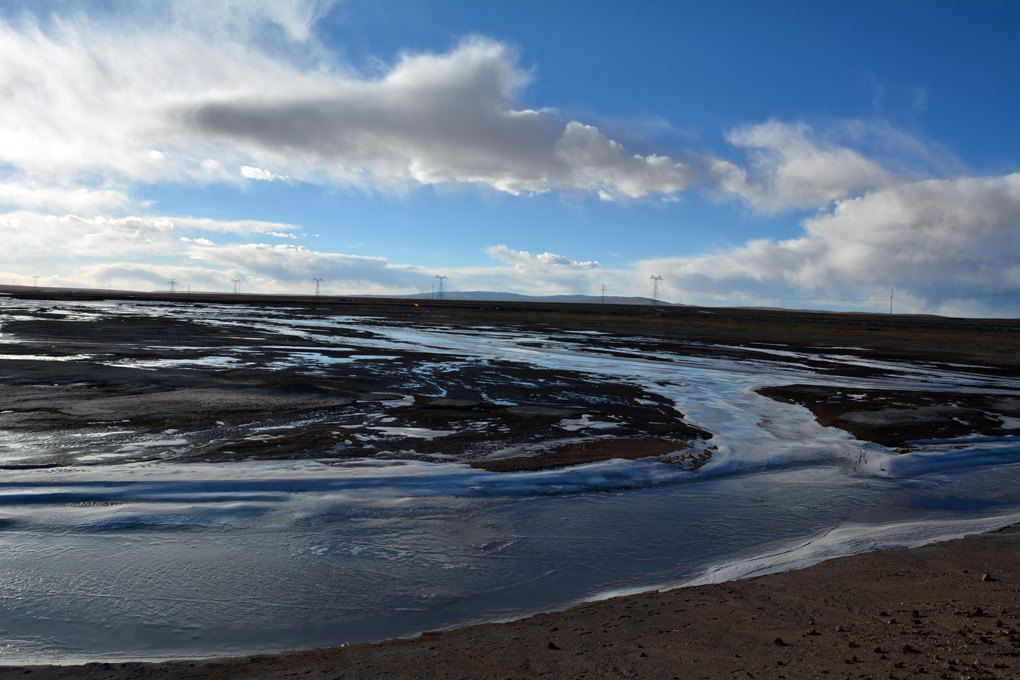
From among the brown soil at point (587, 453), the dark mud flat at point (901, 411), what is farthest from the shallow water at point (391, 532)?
the dark mud flat at point (901, 411)

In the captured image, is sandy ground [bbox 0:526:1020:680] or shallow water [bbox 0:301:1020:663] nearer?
sandy ground [bbox 0:526:1020:680]

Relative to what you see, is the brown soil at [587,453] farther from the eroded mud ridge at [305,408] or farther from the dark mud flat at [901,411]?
the dark mud flat at [901,411]

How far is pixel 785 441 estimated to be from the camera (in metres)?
14.1

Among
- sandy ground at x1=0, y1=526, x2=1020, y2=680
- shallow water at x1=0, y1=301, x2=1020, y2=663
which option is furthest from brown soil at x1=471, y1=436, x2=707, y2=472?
sandy ground at x1=0, y1=526, x2=1020, y2=680

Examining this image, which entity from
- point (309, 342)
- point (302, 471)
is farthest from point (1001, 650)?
point (309, 342)

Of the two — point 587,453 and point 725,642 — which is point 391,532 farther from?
point 587,453

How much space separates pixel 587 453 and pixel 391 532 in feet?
16.9

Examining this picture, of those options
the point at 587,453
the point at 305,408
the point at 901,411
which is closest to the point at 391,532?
the point at 587,453

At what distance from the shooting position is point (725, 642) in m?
5.00

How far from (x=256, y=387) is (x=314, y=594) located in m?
13.2

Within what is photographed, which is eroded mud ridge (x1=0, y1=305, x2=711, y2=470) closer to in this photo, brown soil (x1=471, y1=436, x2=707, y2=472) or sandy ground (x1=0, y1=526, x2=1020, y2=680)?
brown soil (x1=471, y1=436, x2=707, y2=472)

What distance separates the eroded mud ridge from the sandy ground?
572 centimetres

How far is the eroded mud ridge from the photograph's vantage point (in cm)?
1198

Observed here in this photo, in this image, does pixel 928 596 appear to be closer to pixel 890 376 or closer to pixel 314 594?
pixel 314 594
